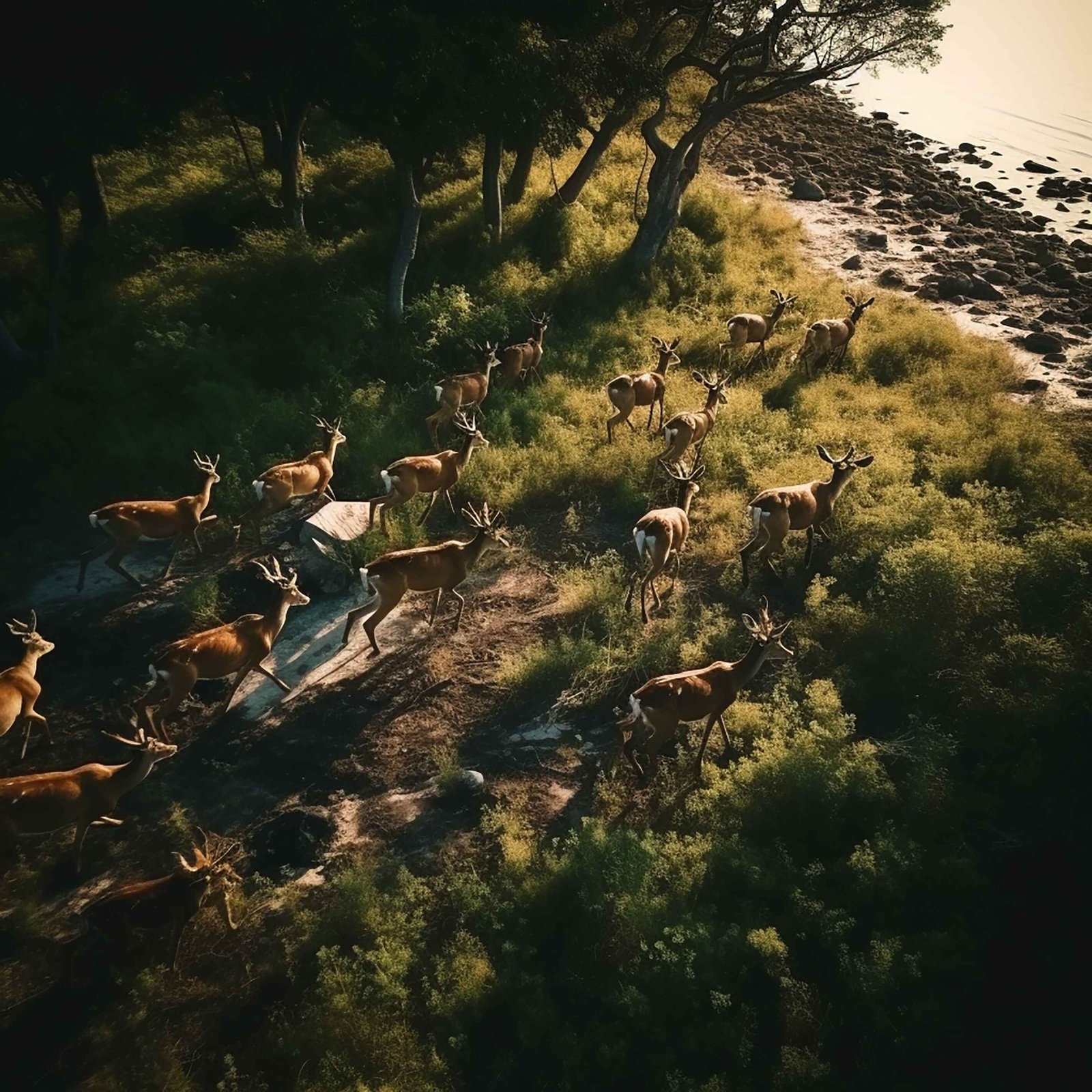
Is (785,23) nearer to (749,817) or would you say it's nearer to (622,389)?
(622,389)

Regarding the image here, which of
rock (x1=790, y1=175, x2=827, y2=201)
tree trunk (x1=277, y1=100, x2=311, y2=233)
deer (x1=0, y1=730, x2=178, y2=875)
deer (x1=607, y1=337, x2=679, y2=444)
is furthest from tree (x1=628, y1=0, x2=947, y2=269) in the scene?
deer (x1=0, y1=730, x2=178, y2=875)

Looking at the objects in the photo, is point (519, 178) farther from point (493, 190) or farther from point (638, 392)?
point (638, 392)

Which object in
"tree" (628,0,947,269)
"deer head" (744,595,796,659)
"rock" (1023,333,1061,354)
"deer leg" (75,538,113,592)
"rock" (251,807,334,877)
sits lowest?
"rock" (251,807,334,877)

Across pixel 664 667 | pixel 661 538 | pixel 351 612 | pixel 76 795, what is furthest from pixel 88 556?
pixel 664 667

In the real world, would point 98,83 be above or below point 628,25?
below

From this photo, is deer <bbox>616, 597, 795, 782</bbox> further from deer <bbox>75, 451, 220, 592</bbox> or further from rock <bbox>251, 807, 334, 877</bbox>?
deer <bbox>75, 451, 220, 592</bbox>

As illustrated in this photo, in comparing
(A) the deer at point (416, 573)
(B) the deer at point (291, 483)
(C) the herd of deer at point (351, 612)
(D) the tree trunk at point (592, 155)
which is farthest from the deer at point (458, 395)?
(D) the tree trunk at point (592, 155)

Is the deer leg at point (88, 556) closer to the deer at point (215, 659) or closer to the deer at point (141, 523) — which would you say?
the deer at point (141, 523)

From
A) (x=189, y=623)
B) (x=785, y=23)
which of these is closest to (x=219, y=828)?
(x=189, y=623)
